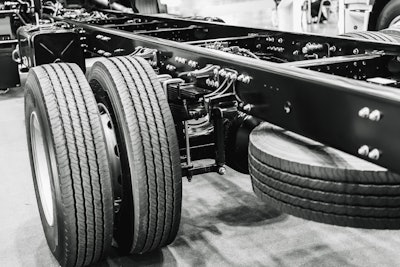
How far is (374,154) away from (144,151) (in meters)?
1.10

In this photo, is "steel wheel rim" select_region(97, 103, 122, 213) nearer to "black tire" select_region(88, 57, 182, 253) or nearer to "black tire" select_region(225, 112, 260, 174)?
"black tire" select_region(88, 57, 182, 253)

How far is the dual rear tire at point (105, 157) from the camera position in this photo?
2264 mm

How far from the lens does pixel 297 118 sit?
5.60ft

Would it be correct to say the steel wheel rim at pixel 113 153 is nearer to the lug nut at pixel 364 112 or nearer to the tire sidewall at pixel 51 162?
the tire sidewall at pixel 51 162

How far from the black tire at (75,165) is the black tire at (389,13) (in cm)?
399

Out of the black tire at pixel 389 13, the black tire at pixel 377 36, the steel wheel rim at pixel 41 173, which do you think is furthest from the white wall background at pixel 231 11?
the steel wheel rim at pixel 41 173

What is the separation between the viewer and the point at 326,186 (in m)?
1.63

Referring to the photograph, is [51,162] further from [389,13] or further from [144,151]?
[389,13]

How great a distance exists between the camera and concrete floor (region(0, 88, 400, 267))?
2686 millimetres

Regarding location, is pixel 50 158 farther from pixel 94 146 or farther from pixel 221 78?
pixel 221 78

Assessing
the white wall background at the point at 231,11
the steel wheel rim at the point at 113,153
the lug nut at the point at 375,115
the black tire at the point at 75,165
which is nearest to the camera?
the lug nut at the point at 375,115

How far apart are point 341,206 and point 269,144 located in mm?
373

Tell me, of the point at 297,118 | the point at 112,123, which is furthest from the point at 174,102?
the point at 297,118

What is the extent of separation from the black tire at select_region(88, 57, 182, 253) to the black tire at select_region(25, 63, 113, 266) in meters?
0.11
